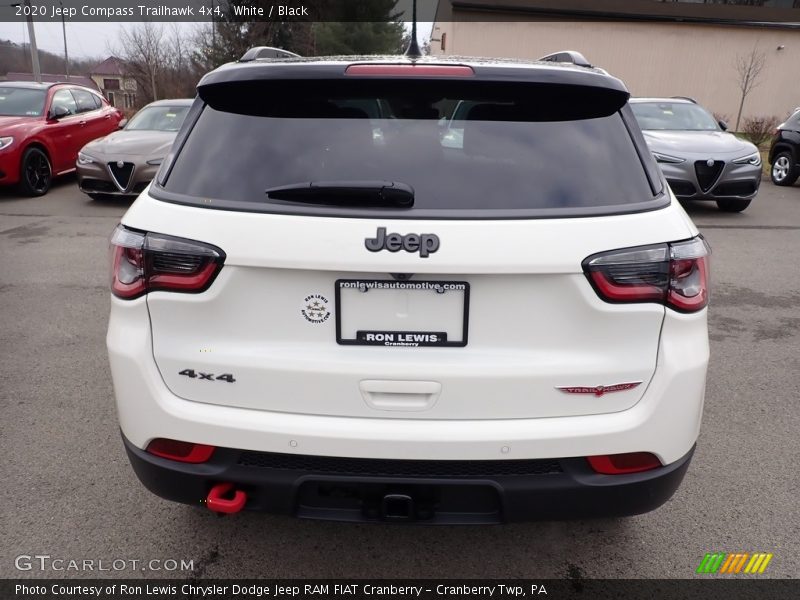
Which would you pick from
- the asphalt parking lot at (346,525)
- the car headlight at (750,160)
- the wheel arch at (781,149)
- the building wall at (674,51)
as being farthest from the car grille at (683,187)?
the building wall at (674,51)

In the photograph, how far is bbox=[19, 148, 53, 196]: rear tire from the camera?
10.3 metres

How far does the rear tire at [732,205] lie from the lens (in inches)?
397

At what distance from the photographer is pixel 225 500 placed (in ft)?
6.62

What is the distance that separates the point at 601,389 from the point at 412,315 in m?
0.60

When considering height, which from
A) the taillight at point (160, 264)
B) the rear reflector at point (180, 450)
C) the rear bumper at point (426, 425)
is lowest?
the rear reflector at point (180, 450)

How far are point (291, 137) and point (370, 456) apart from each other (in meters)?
1.02

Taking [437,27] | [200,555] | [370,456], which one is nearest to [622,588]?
[370,456]

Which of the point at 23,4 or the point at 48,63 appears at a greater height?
the point at 23,4

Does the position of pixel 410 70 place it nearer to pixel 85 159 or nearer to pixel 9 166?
pixel 85 159

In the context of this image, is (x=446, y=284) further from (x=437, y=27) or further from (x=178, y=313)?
(x=437, y=27)

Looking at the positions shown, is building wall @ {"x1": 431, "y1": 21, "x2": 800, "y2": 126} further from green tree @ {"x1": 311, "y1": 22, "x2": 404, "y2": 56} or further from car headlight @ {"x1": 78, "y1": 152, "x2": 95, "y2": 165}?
car headlight @ {"x1": 78, "y1": 152, "x2": 95, "y2": 165}

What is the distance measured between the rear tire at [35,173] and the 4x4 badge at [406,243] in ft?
34.3

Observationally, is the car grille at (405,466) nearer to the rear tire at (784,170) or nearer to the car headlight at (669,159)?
the car headlight at (669,159)

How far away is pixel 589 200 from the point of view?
1.95 m
